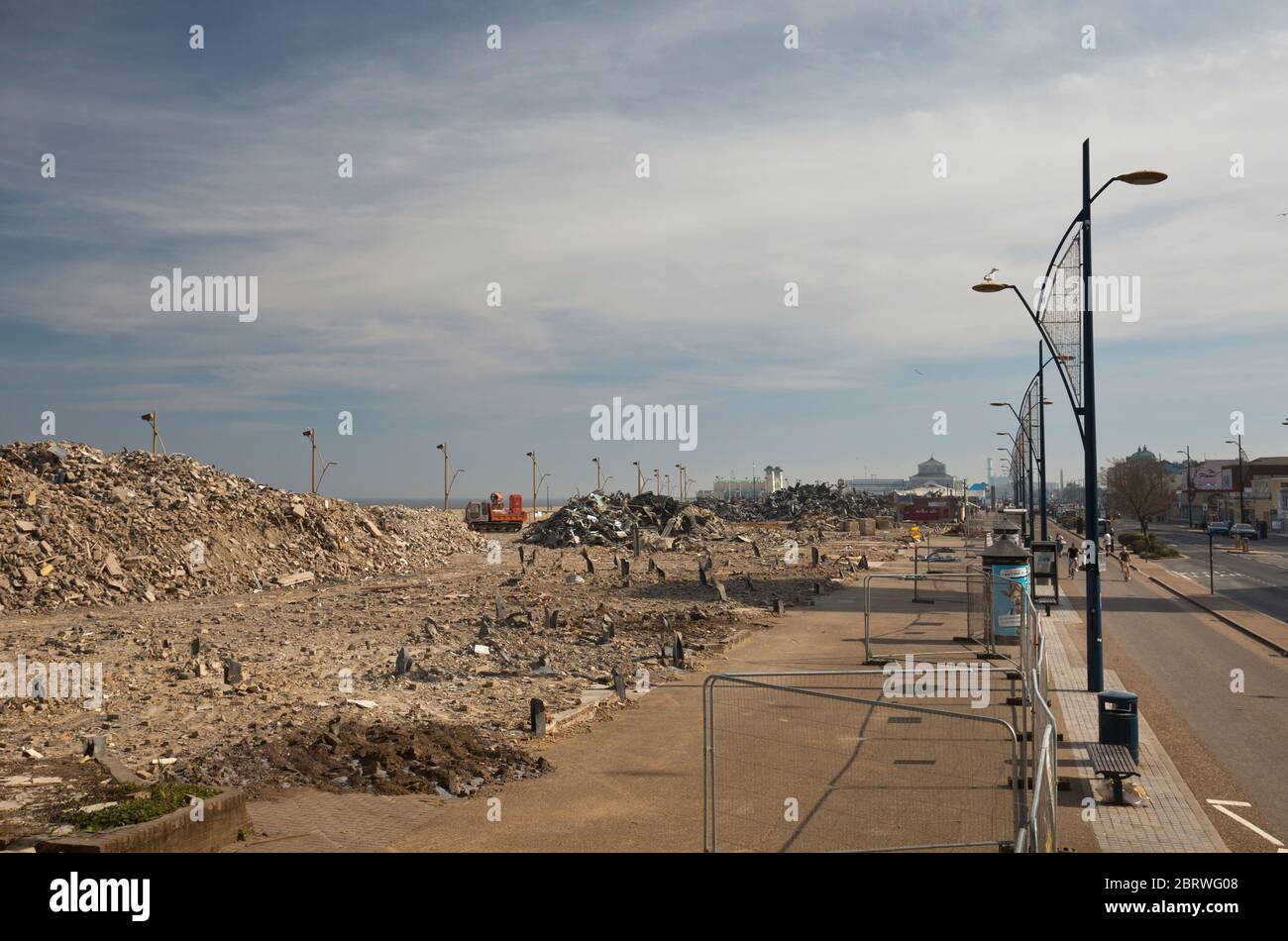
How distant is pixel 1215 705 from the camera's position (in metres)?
15.1

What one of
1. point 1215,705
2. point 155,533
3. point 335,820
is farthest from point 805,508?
point 335,820

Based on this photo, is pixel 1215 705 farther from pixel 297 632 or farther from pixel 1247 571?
pixel 1247 571

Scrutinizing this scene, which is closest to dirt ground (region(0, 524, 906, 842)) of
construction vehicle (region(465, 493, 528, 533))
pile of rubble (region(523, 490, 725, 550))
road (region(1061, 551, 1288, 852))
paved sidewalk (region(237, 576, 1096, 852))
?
paved sidewalk (region(237, 576, 1096, 852))

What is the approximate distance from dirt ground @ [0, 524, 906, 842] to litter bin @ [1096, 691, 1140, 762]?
6331 mm

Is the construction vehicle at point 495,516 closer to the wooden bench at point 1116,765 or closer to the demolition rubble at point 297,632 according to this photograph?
the demolition rubble at point 297,632

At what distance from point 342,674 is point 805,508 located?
3645 inches

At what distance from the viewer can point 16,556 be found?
26.0 metres

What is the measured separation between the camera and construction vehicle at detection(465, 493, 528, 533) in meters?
68.2

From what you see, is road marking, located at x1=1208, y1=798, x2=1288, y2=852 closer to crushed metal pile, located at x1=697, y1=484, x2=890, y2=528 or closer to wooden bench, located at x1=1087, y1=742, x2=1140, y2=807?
wooden bench, located at x1=1087, y1=742, x2=1140, y2=807

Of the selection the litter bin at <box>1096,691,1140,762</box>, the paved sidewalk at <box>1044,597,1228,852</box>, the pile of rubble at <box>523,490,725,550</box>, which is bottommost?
the paved sidewalk at <box>1044,597,1228,852</box>
